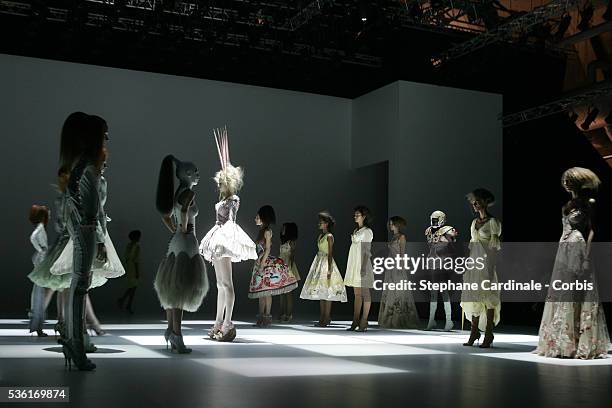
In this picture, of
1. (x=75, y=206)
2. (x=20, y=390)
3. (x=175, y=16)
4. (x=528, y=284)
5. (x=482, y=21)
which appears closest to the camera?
(x=20, y=390)

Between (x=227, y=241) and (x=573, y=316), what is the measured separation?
2.87 m

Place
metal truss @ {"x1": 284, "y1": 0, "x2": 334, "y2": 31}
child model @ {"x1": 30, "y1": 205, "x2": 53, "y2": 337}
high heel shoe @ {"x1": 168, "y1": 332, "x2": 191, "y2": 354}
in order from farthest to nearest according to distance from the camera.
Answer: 1. metal truss @ {"x1": 284, "y1": 0, "x2": 334, "y2": 31}
2. child model @ {"x1": 30, "y1": 205, "x2": 53, "y2": 337}
3. high heel shoe @ {"x1": 168, "y1": 332, "x2": 191, "y2": 354}

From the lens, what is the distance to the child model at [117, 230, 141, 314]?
11.5 metres

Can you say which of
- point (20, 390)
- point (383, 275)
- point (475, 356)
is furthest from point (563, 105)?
point (20, 390)

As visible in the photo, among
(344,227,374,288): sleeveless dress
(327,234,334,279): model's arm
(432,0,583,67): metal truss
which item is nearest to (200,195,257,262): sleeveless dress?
(344,227,374,288): sleeveless dress

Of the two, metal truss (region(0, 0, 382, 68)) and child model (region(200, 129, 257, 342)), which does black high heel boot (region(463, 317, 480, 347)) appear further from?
metal truss (region(0, 0, 382, 68))

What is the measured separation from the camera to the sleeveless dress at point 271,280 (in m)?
9.48

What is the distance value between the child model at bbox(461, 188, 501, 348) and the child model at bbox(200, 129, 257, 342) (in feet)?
6.34

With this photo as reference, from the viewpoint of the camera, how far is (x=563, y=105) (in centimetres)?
1128

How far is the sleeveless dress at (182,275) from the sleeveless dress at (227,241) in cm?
96

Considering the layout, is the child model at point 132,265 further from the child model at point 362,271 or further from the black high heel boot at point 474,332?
the black high heel boot at point 474,332

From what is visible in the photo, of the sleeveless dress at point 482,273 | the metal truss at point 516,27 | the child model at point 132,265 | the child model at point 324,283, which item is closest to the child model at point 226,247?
the sleeveless dress at point 482,273

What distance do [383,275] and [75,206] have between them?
5981mm

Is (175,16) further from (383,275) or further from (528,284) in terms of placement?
(528,284)
